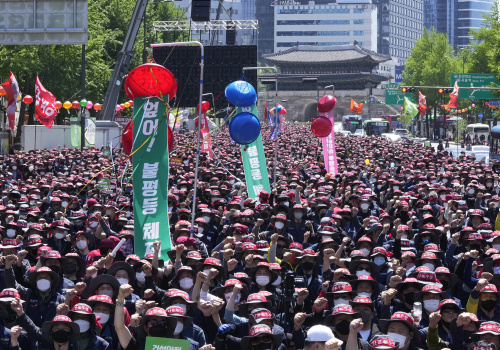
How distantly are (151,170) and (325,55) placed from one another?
120 meters

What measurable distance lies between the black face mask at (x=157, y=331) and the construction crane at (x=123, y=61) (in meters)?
30.6

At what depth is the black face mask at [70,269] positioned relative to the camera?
9750 millimetres

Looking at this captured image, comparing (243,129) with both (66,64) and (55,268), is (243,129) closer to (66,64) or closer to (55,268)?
(55,268)

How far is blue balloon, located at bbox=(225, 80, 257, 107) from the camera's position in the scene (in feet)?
57.7

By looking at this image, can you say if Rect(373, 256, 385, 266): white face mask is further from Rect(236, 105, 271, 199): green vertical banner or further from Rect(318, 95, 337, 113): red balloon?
Rect(318, 95, 337, 113): red balloon

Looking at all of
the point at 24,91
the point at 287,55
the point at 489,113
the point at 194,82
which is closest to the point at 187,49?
the point at 194,82

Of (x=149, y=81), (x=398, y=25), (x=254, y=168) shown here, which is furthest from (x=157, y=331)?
(x=398, y=25)

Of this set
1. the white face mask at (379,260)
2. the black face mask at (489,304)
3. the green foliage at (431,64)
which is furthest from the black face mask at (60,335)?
the green foliage at (431,64)

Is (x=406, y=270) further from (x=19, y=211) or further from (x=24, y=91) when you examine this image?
(x=24, y=91)

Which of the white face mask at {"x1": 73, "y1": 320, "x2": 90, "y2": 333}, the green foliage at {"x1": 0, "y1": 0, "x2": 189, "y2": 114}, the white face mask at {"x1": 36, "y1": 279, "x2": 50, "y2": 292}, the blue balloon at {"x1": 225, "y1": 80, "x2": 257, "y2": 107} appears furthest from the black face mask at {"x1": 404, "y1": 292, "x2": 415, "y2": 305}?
the green foliage at {"x1": 0, "y1": 0, "x2": 189, "y2": 114}

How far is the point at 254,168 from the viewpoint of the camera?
18.6 meters

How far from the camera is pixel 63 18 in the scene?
21188 mm

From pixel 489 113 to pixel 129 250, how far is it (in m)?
55.7

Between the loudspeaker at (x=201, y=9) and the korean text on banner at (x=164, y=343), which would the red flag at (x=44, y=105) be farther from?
the korean text on banner at (x=164, y=343)
